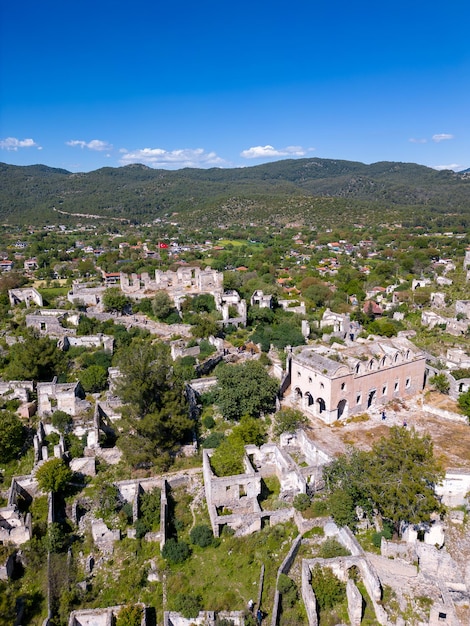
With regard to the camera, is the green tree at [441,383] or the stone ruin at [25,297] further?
the stone ruin at [25,297]

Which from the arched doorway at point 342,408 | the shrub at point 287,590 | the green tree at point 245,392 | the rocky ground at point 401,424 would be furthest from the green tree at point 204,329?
the shrub at point 287,590

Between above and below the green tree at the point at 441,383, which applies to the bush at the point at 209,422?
below

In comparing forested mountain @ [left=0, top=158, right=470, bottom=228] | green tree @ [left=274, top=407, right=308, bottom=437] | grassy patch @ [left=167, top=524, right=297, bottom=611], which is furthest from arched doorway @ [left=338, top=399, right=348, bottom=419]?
forested mountain @ [left=0, top=158, right=470, bottom=228]

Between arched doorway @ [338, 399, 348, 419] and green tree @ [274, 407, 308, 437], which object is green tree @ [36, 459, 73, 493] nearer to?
green tree @ [274, 407, 308, 437]

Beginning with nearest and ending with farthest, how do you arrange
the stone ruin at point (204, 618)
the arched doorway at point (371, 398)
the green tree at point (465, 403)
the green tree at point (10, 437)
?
the stone ruin at point (204, 618), the green tree at point (10, 437), the green tree at point (465, 403), the arched doorway at point (371, 398)

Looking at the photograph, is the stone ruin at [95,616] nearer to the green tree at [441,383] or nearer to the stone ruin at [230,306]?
the green tree at [441,383]

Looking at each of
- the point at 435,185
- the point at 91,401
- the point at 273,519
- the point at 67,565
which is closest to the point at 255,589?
the point at 273,519

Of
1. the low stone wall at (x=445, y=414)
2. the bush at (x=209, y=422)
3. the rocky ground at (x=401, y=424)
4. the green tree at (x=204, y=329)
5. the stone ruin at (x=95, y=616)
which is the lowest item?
the stone ruin at (x=95, y=616)
